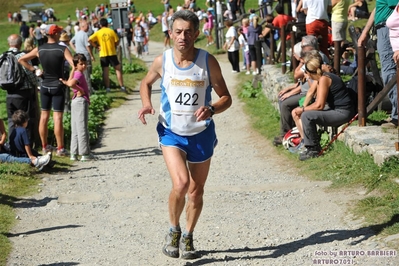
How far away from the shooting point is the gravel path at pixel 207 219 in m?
6.64

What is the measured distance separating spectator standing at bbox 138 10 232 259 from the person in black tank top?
12.9ft

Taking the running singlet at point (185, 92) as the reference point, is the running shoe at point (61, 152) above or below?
below

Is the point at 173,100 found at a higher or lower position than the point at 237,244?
higher

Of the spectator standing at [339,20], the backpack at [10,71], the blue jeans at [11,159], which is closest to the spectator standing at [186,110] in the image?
the blue jeans at [11,159]

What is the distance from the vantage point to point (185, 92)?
248 inches

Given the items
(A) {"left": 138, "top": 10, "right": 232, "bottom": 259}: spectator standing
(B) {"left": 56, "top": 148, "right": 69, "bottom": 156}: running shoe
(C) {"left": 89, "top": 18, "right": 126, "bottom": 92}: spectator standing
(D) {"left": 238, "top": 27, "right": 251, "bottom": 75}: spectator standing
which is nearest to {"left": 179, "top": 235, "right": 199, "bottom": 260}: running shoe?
(A) {"left": 138, "top": 10, "right": 232, "bottom": 259}: spectator standing

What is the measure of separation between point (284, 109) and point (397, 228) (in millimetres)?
5488

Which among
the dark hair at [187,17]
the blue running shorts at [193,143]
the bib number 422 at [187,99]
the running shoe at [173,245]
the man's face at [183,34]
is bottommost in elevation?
the running shoe at [173,245]

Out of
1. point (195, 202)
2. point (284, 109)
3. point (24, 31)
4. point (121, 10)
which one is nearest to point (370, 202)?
point (195, 202)

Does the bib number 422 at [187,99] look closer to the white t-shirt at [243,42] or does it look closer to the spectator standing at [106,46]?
the spectator standing at [106,46]

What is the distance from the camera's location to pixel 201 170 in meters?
6.48

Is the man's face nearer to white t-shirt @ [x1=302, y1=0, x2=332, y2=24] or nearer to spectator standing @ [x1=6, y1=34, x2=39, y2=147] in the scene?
spectator standing @ [x1=6, y1=34, x2=39, y2=147]

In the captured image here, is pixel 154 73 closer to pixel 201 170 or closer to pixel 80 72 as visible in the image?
pixel 201 170

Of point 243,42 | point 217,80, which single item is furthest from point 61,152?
point 243,42
